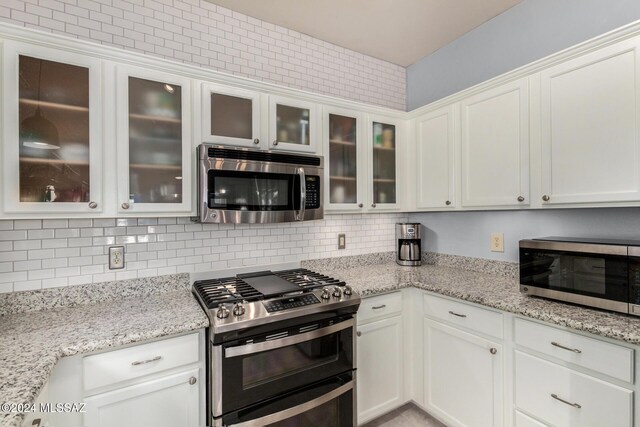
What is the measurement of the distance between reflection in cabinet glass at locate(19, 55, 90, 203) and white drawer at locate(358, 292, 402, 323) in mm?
1651

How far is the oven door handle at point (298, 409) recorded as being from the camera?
1.46 m

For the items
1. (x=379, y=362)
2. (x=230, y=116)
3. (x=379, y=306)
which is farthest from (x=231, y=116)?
(x=379, y=362)

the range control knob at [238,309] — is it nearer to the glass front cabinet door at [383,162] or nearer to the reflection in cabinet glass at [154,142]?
the reflection in cabinet glass at [154,142]

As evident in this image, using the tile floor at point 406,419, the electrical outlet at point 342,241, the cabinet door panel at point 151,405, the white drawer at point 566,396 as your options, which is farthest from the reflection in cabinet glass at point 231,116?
the tile floor at point 406,419

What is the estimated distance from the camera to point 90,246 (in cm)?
173

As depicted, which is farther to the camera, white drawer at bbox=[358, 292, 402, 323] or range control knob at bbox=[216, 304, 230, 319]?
white drawer at bbox=[358, 292, 402, 323]

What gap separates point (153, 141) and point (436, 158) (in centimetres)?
199

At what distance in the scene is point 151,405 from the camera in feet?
4.41

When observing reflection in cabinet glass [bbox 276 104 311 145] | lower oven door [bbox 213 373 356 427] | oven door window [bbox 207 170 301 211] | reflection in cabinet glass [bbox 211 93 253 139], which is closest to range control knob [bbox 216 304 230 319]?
lower oven door [bbox 213 373 356 427]

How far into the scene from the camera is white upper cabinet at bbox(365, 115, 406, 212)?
2467mm

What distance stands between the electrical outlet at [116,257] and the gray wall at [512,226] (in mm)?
2396

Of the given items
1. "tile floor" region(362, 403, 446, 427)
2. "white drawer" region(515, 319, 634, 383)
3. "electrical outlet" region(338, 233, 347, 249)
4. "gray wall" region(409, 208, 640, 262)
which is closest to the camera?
"white drawer" region(515, 319, 634, 383)

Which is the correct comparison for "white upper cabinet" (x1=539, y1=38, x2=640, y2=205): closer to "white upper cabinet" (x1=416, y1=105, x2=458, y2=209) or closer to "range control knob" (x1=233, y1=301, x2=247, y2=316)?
"white upper cabinet" (x1=416, y1=105, x2=458, y2=209)

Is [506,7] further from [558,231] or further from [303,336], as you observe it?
[303,336]
